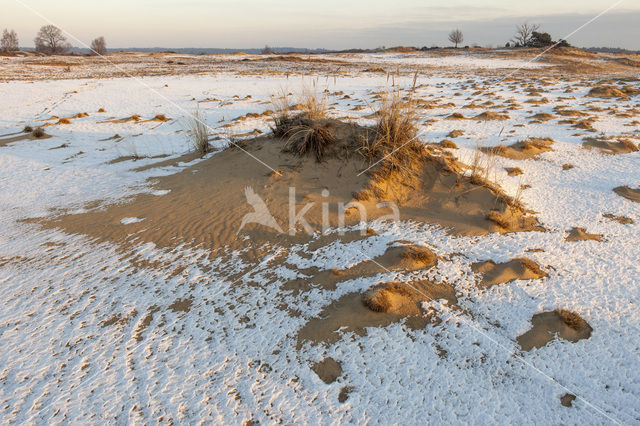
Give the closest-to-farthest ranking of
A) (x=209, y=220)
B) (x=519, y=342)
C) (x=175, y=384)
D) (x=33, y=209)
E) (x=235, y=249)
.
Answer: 1. (x=175, y=384)
2. (x=519, y=342)
3. (x=235, y=249)
4. (x=209, y=220)
5. (x=33, y=209)

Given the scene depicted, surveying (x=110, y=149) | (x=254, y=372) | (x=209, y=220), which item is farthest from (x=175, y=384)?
(x=110, y=149)

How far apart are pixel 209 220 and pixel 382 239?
69.1 inches

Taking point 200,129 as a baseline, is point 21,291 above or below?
below

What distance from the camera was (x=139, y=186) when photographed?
494 centimetres

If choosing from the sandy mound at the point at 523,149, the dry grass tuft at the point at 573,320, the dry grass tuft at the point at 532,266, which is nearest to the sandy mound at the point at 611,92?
the sandy mound at the point at 523,149

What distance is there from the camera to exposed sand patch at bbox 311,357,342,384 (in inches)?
82.9

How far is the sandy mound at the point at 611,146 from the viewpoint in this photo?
18.8ft

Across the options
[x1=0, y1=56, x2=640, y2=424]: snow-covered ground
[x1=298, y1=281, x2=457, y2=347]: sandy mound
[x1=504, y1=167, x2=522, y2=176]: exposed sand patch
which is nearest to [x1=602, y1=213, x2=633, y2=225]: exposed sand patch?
[x1=0, y1=56, x2=640, y2=424]: snow-covered ground

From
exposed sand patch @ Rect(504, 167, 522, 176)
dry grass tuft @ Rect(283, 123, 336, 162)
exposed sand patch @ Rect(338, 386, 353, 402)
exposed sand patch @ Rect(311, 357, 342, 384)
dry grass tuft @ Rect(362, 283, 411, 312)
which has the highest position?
dry grass tuft @ Rect(283, 123, 336, 162)

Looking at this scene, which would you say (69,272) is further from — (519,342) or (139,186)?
(519,342)

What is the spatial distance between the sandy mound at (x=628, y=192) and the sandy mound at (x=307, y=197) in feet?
4.62

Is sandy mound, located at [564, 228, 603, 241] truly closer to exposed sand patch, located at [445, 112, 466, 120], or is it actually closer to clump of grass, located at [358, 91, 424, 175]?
clump of grass, located at [358, 91, 424, 175]

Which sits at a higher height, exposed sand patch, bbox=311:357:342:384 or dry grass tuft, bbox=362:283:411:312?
dry grass tuft, bbox=362:283:411:312

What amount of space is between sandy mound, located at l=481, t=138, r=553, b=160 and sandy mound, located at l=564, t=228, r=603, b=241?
213 centimetres
